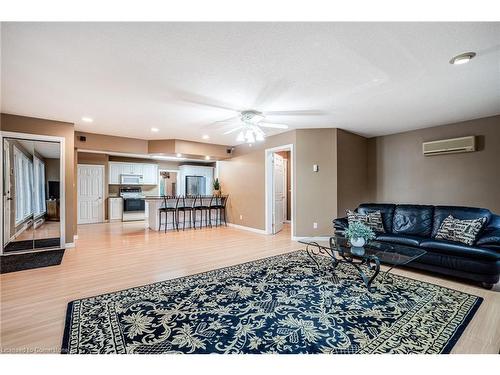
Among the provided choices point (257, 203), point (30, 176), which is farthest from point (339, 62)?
point (30, 176)

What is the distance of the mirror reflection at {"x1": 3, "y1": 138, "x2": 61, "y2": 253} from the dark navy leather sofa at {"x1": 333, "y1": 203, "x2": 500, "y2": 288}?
18.0ft

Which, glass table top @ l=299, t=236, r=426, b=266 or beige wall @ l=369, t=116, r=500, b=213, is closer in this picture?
glass table top @ l=299, t=236, r=426, b=266

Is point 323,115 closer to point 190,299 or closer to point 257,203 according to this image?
point 257,203

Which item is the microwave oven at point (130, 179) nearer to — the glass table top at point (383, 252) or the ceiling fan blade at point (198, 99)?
the ceiling fan blade at point (198, 99)

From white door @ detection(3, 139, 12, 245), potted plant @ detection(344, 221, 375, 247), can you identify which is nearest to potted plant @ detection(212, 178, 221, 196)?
white door @ detection(3, 139, 12, 245)

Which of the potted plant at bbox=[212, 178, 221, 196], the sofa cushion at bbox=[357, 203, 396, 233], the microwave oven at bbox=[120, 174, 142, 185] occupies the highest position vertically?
the microwave oven at bbox=[120, 174, 142, 185]

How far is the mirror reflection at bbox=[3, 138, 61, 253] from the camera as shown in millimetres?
4113

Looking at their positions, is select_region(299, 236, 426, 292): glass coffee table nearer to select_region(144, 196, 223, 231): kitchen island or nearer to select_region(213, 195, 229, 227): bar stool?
select_region(213, 195, 229, 227): bar stool

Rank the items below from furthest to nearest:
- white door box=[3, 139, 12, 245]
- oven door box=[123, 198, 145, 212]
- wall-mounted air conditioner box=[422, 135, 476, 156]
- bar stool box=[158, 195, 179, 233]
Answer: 1. oven door box=[123, 198, 145, 212]
2. bar stool box=[158, 195, 179, 233]
3. wall-mounted air conditioner box=[422, 135, 476, 156]
4. white door box=[3, 139, 12, 245]

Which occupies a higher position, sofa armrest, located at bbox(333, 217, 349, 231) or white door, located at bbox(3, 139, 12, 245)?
white door, located at bbox(3, 139, 12, 245)

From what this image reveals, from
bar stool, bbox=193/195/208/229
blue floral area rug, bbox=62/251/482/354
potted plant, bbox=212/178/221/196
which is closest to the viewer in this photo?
blue floral area rug, bbox=62/251/482/354

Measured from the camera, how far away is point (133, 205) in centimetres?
837

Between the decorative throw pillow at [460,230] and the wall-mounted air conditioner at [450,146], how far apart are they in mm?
1806

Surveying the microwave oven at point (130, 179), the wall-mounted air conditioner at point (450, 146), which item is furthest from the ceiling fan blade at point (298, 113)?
the microwave oven at point (130, 179)
